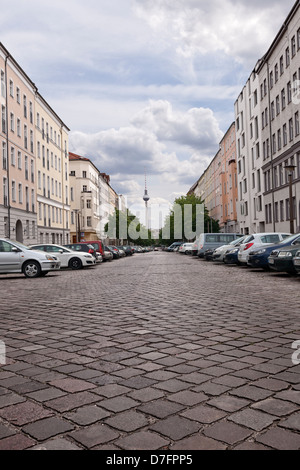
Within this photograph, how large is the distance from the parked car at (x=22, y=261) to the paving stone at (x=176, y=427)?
16659 millimetres

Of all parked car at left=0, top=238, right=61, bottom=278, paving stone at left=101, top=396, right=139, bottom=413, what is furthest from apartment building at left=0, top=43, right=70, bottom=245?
paving stone at left=101, top=396, right=139, bottom=413

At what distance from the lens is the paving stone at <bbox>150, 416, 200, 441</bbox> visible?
9.75ft

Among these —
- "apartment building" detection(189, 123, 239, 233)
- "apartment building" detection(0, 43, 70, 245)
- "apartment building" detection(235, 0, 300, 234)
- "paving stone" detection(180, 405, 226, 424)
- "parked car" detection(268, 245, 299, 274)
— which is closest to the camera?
"paving stone" detection(180, 405, 226, 424)

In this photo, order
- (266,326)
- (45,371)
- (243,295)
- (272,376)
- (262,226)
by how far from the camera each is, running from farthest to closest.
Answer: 1. (262,226)
2. (243,295)
3. (266,326)
4. (45,371)
5. (272,376)

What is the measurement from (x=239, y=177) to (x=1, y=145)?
31.9 metres

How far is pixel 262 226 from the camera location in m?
51.0

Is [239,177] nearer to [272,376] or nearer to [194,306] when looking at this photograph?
[194,306]

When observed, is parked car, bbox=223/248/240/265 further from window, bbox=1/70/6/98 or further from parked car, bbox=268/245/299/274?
window, bbox=1/70/6/98

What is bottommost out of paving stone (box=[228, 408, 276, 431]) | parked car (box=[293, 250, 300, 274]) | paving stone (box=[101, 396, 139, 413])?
paving stone (box=[228, 408, 276, 431])

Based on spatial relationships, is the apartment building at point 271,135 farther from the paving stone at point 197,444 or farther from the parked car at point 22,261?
the paving stone at point 197,444

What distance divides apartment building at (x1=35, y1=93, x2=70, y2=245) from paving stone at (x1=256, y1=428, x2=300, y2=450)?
53.9 m
